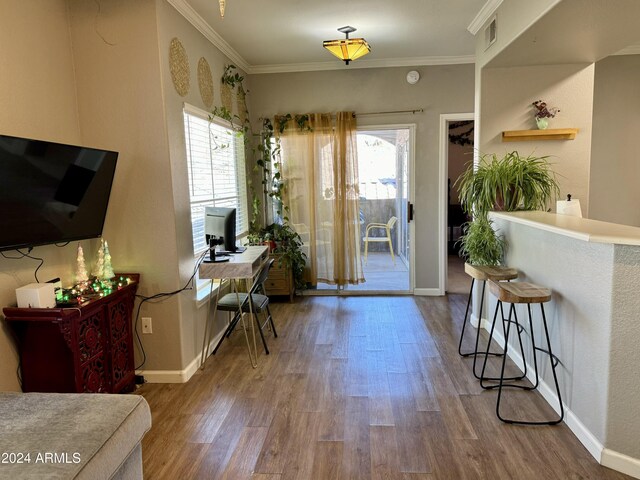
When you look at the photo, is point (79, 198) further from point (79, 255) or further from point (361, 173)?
point (361, 173)

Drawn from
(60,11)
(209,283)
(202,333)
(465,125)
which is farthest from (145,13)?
(465,125)

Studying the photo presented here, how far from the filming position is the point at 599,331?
2.07 m

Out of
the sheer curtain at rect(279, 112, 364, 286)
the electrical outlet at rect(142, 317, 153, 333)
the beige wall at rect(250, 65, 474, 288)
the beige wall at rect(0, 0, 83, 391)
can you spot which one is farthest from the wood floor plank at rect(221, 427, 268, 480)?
the beige wall at rect(250, 65, 474, 288)

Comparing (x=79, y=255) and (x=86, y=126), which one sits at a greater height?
(x=86, y=126)

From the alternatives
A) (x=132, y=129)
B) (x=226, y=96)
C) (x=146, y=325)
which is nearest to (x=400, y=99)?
(x=226, y=96)

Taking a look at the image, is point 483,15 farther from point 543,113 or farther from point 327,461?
Result: point 327,461

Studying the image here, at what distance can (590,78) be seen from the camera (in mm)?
3531

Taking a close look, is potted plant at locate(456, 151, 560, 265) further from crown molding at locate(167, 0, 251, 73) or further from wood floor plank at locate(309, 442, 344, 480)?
crown molding at locate(167, 0, 251, 73)

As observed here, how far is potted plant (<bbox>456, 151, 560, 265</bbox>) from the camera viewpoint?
126 inches

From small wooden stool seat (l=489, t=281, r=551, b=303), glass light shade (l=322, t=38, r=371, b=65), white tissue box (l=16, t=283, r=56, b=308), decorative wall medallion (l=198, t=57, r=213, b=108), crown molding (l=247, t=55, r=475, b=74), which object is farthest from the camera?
crown molding (l=247, t=55, r=475, b=74)

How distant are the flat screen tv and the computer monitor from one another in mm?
853

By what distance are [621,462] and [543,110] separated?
268 centimetres

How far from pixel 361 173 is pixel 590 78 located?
2518 millimetres

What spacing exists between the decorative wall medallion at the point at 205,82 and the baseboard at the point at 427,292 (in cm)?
317
